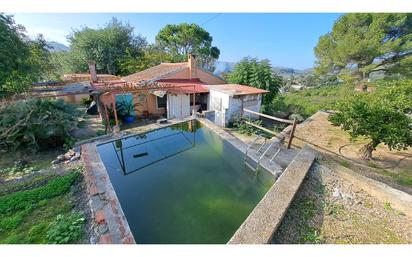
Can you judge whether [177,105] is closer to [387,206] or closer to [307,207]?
[307,207]

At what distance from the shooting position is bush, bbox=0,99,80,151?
705 cm

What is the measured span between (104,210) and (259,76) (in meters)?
14.8

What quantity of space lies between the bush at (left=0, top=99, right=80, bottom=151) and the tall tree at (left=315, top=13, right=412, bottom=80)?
2096 centimetres

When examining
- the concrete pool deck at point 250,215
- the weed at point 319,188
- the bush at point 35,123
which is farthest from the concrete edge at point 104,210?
the weed at point 319,188

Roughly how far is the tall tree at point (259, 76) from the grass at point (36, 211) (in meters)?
14.2

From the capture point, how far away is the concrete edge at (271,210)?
10.5ft

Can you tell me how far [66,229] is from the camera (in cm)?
362

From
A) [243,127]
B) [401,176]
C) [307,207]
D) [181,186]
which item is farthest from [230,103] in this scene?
[307,207]

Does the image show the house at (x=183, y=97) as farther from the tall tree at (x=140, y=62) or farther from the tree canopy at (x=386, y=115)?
the tall tree at (x=140, y=62)

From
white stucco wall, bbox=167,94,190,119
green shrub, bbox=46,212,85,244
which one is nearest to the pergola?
white stucco wall, bbox=167,94,190,119

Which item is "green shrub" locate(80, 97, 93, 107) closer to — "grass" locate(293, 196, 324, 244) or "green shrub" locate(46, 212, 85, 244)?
"green shrub" locate(46, 212, 85, 244)

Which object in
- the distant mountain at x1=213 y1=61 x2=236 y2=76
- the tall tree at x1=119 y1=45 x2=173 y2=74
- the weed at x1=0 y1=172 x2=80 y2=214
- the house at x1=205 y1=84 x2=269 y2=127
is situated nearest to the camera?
the weed at x1=0 y1=172 x2=80 y2=214
